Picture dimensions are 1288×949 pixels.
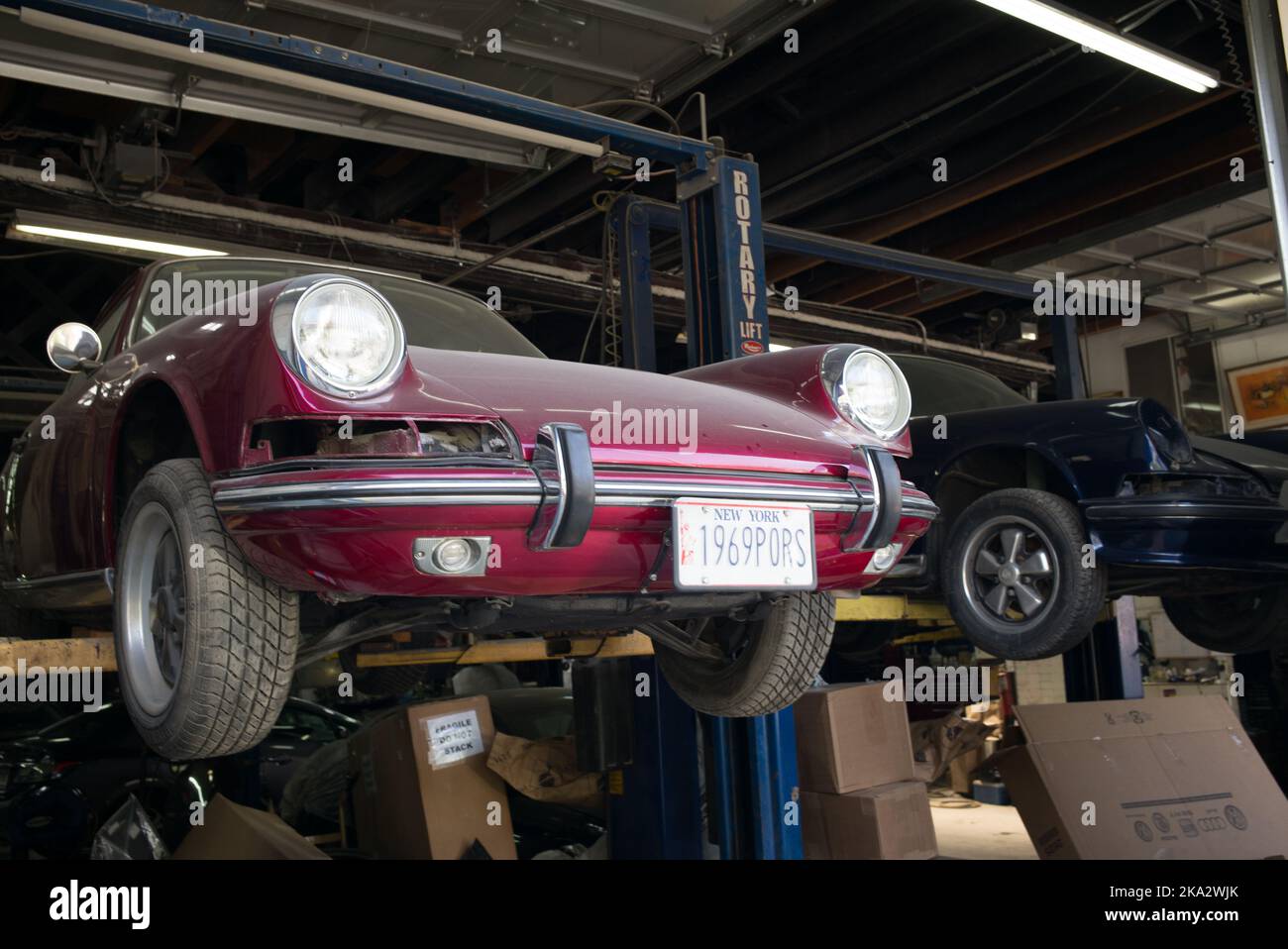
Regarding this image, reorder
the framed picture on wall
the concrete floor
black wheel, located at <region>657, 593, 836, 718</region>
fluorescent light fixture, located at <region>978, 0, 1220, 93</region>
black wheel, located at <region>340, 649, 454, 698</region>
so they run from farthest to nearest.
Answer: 1. the framed picture on wall
2. the concrete floor
3. black wheel, located at <region>340, 649, 454, 698</region>
4. fluorescent light fixture, located at <region>978, 0, 1220, 93</region>
5. black wheel, located at <region>657, 593, 836, 718</region>

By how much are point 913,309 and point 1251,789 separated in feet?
18.9

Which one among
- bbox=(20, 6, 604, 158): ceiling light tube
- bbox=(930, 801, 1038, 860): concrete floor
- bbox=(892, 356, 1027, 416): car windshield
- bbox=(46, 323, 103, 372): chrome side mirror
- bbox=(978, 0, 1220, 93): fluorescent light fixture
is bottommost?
bbox=(930, 801, 1038, 860): concrete floor

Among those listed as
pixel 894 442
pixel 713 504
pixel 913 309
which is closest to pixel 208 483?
pixel 713 504

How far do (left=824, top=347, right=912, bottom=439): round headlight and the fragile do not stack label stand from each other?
2264mm

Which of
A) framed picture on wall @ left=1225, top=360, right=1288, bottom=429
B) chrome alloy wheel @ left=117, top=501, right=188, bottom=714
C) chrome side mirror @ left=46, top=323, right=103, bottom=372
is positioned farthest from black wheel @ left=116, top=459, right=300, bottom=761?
framed picture on wall @ left=1225, top=360, right=1288, bottom=429

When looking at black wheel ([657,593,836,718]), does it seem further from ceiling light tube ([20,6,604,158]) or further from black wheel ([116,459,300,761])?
ceiling light tube ([20,6,604,158])

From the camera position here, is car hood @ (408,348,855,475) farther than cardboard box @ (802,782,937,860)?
No

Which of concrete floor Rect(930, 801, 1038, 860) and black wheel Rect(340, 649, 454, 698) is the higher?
black wheel Rect(340, 649, 454, 698)

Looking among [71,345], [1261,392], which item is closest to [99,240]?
[71,345]

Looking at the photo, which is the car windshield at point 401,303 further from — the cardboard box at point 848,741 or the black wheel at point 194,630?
the cardboard box at point 848,741

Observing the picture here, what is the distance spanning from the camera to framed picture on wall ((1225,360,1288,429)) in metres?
10.6

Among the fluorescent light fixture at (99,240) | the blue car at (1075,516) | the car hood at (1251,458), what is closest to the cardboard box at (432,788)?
the blue car at (1075,516)

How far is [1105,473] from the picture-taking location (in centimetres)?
404

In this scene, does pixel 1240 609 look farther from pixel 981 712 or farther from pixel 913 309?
pixel 913 309
